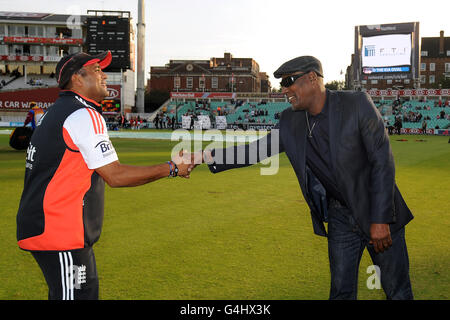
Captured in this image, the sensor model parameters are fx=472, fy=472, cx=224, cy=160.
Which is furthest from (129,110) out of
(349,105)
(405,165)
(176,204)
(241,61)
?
(349,105)

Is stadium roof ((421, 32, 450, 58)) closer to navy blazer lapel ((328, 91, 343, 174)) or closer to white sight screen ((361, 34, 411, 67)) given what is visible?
white sight screen ((361, 34, 411, 67))

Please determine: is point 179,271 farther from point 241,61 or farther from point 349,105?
point 241,61

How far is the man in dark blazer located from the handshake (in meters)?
0.80

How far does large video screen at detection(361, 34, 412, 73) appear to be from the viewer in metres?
50.1

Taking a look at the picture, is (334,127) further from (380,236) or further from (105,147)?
(105,147)

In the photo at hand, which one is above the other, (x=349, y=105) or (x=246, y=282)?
(x=349, y=105)

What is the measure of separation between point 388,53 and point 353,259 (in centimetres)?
5140

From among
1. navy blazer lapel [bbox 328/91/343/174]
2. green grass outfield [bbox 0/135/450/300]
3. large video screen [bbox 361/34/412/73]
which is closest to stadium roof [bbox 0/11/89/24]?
large video screen [bbox 361/34/412/73]

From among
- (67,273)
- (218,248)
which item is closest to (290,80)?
(67,273)

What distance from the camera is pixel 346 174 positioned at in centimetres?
321

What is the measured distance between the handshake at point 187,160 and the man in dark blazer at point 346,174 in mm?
795

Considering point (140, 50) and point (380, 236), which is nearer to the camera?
point (380, 236)
